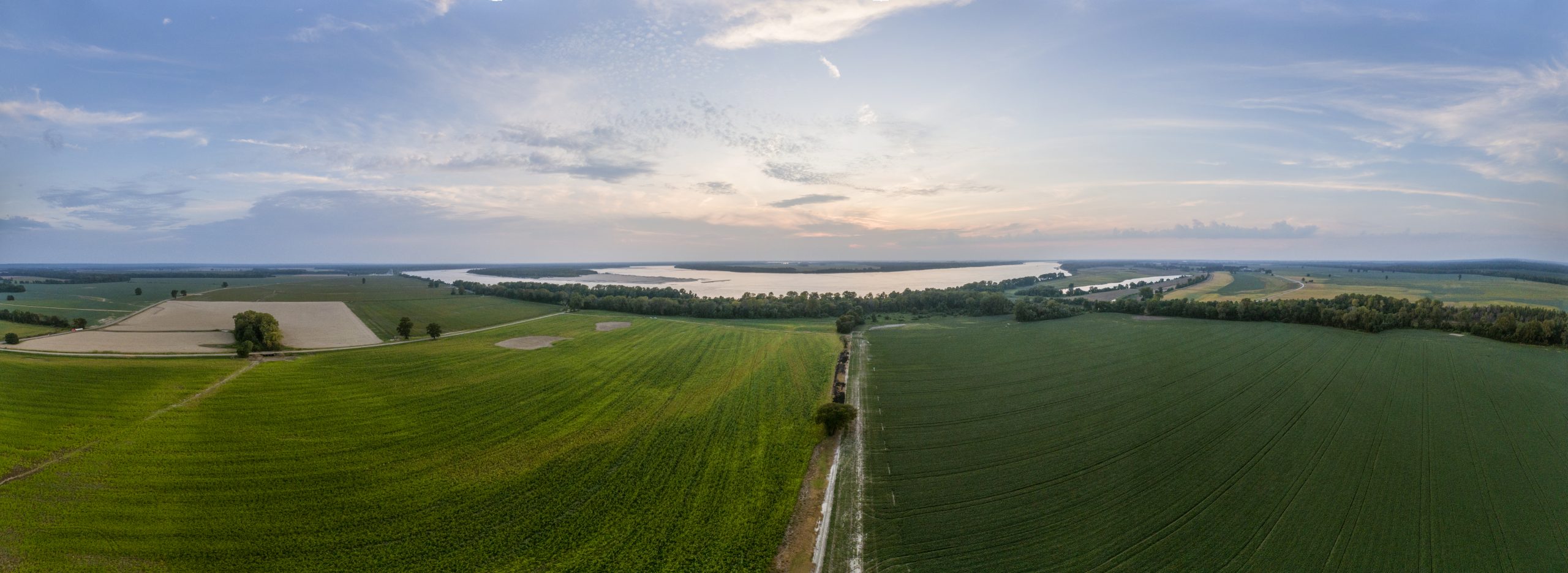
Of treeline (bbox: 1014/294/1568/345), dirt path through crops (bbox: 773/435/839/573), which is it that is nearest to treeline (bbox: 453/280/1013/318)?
treeline (bbox: 1014/294/1568/345)

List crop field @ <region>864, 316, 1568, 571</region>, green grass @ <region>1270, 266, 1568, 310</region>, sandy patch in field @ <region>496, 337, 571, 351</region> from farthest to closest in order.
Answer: green grass @ <region>1270, 266, 1568, 310</region> < sandy patch in field @ <region>496, 337, 571, 351</region> < crop field @ <region>864, 316, 1568, 571</region>

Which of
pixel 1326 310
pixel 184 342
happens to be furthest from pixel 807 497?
pixel 1326 310

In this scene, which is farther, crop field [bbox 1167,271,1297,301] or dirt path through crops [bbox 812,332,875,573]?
crop field [bbox 1167,271,1297,301]

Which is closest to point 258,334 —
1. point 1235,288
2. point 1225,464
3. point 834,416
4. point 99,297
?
point 834,416

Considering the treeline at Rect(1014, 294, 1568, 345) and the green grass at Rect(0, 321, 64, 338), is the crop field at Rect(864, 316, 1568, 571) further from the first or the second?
the green grass at Rect(0, 321, 64, 338)

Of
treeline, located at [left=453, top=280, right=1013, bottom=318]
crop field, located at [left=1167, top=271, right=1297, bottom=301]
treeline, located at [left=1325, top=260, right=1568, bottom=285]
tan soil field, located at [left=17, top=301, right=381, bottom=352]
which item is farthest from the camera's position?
crop field, located at [left=1167, top=271, right=1297, bottom=301]

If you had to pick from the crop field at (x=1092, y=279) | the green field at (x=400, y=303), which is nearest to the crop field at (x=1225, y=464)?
the green field at (x=400, y=303)

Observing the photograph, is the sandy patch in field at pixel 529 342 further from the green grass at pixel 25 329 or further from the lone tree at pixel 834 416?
the green grass at pixel 25 329

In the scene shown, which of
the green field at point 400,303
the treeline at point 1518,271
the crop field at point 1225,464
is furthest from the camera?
the treeline at point 1518,271
